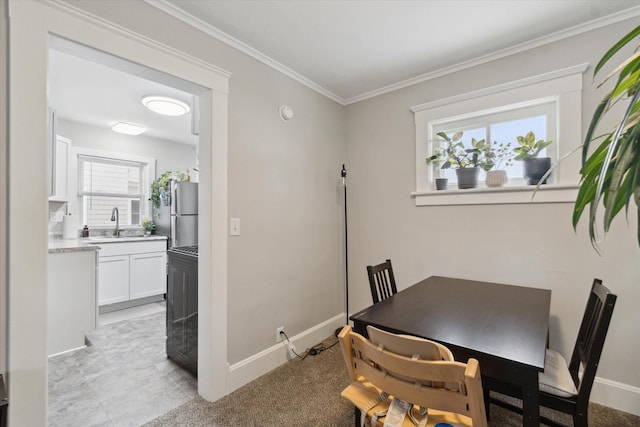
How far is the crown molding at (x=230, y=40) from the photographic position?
67.6 inches

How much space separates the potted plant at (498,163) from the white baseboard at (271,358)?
1955 mm

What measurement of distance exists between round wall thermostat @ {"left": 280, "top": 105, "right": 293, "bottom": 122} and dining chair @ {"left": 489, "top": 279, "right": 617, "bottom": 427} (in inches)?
87.6

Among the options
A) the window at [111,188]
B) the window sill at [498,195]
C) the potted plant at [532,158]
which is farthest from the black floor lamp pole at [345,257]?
the window at [111,188]

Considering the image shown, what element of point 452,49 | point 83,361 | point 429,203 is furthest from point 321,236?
point 83,361

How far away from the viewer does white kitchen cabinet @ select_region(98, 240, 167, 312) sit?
3.85 meters

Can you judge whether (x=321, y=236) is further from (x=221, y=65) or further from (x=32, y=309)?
(x=32, y=309)

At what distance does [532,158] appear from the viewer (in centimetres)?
210

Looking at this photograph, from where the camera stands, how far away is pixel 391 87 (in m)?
2.80

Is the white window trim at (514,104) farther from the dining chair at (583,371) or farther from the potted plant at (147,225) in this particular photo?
the potted plant at (147,225)

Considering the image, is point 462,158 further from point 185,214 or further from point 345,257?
point 185,214

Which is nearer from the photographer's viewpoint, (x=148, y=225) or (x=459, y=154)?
(x=459, y=154)

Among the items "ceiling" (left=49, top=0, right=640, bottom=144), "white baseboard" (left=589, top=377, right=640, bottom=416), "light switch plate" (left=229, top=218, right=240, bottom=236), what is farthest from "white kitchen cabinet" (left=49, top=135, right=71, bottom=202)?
"white baseboard" (left=589, top=377, right=640, bottom=416)

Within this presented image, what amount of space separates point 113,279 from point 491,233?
4.44 metres

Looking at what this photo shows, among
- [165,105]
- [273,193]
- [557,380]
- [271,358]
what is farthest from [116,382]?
[557,380]
